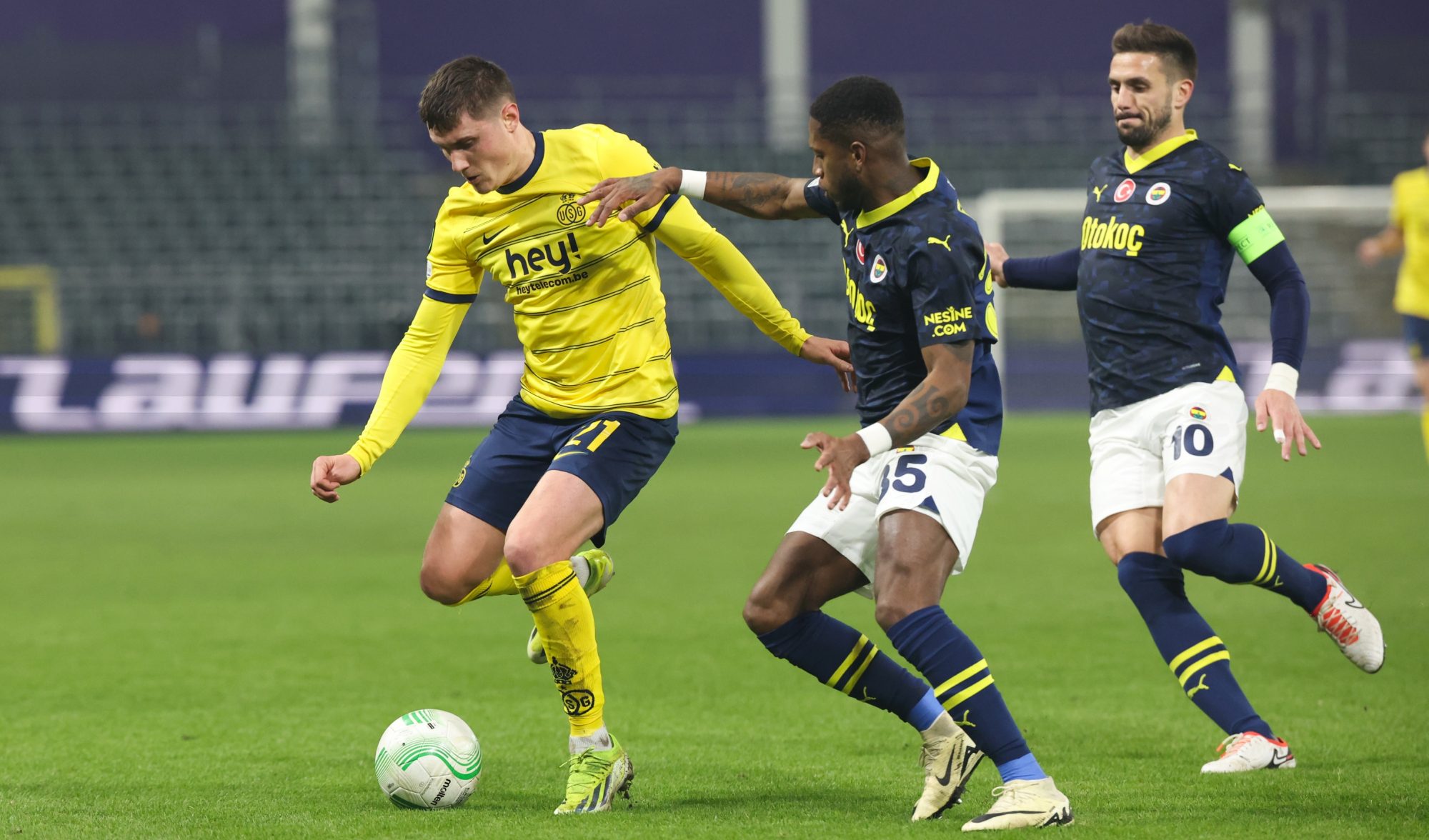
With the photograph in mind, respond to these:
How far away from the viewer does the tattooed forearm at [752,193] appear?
15.0ft

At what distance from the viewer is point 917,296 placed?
13.1ft

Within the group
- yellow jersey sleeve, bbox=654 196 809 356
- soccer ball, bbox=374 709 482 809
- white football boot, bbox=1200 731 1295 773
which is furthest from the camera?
yellow jersey sleeve, bbox=654 196 809 356

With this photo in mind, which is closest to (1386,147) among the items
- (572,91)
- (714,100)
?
(714,100)

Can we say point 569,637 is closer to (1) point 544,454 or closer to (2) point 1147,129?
(1) point 544,454

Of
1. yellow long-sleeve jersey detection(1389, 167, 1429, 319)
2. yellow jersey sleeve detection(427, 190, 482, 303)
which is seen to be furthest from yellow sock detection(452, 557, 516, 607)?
yellow long-sleeve jersey detection(1389, 167, 1429, 319)

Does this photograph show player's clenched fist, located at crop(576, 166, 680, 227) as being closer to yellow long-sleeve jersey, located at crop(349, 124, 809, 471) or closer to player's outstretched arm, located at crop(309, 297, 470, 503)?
yellow long-sleeve jersey, located at crop(349, 124, 809, 471)

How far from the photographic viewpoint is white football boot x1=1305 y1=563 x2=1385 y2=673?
456cm

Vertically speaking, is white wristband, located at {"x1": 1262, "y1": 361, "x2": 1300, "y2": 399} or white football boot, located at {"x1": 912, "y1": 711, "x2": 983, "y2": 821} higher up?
white wristband, located at {"x1": 1262, "y1": 361, "x2": 1300, "y2": 399}


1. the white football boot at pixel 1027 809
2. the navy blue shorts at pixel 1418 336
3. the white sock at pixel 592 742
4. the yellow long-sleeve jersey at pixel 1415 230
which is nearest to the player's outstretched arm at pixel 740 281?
the white sock at pixel 592 742

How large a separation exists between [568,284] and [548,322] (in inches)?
5.2

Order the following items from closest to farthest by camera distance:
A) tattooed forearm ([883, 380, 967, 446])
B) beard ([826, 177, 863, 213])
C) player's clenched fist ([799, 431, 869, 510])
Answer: player's clenched fist ([799, 431, 869, 510])
tattooed forearm ([883, 380, 967, 446])
beard ([826, 177, 863, 213])

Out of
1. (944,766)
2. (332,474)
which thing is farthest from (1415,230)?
(332,474)

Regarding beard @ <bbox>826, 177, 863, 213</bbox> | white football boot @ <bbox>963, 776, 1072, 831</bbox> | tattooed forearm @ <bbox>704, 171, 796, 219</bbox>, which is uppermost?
beard @ <bbox>826, 177, 863, 213</bbox>

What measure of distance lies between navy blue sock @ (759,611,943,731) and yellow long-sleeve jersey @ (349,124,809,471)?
84 centimetres
